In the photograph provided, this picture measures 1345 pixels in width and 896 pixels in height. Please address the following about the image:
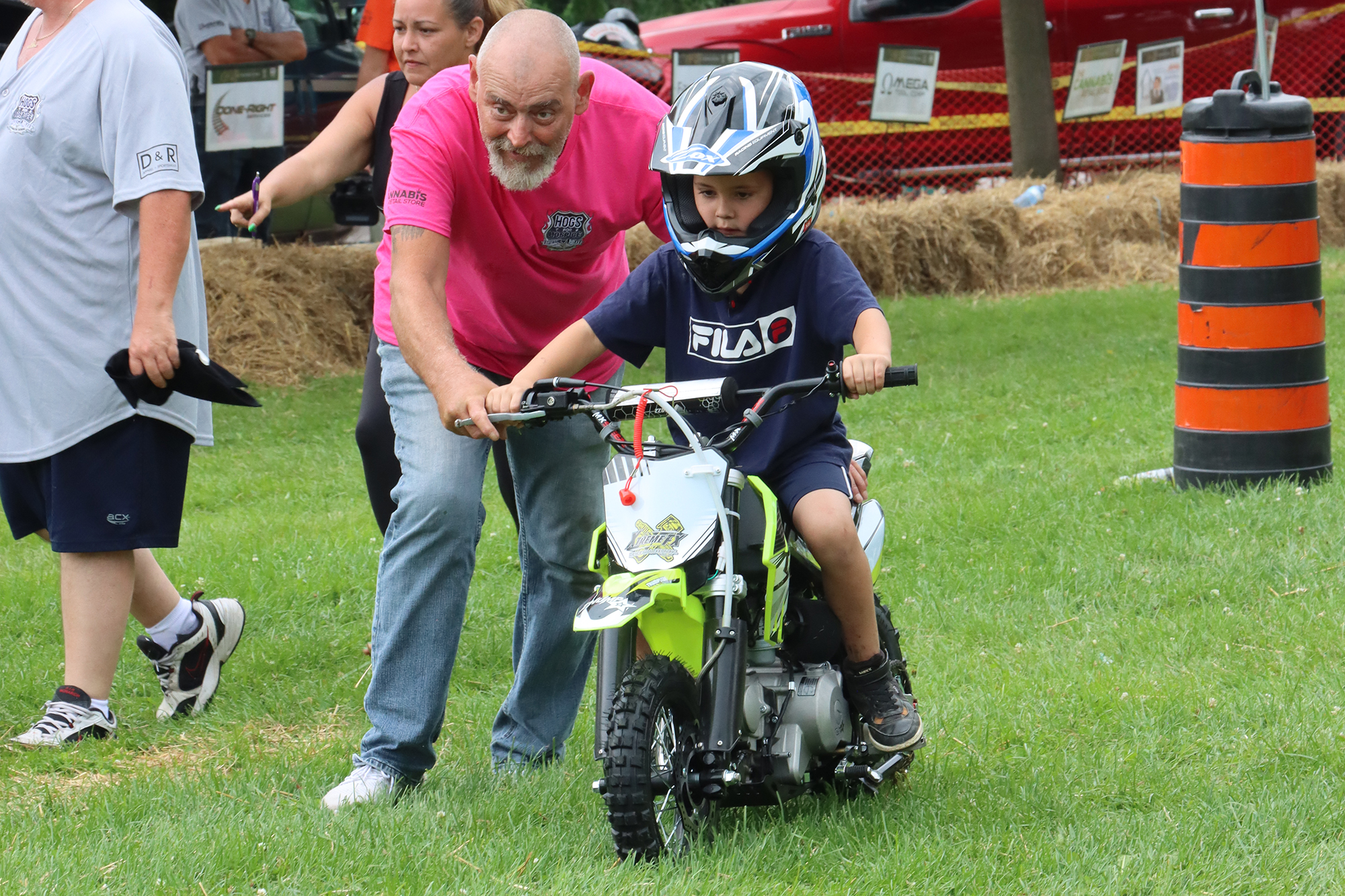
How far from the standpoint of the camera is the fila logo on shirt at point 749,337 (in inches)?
142

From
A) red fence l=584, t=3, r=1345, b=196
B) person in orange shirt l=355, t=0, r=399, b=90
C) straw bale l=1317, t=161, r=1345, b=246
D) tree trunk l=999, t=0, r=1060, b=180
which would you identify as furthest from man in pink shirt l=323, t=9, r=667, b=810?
Result: straw bale l=1317, t=161, r=1345, b=246

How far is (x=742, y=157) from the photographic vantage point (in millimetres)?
3398

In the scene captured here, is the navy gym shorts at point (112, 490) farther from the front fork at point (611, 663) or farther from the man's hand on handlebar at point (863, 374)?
the man's hand on handlebar at point (863, 374)

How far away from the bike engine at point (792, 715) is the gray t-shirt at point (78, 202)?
216cm

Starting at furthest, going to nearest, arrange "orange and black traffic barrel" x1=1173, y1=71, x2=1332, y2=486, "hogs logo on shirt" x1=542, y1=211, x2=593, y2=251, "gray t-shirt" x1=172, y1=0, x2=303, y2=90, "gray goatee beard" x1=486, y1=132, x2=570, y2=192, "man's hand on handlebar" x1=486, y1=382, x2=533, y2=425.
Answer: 1. "gray t-shirt" x1=172, y1=0, x2=303, y2=90
2. "orange and black traffic barrel" x1=1173, y1=71, x2=1332, y2=486
3. "hogs logo on shirt" x1=542, y1=211, x2=593, y2=251
4. "gray goatee beard" x1=486, y1=132, x2=570, y2=192
5. "man's hand on handlebar" x1=486, y1=382, x2=533, y2=425

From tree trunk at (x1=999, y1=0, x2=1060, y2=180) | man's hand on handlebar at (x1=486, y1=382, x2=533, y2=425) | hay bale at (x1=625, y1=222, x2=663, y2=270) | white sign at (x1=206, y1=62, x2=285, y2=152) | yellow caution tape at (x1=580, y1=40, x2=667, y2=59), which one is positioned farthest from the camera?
tree trunk at (x1=999, y1=0, x2=1060, y2=180)

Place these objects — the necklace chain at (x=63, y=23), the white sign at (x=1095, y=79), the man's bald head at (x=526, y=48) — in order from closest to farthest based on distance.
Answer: the man's bald head at (x=526, y=48), the necklace chain at (x=63, y=23), the white sign at (x=1095, y=79)

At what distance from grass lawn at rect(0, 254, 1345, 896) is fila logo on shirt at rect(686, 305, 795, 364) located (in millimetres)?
1095

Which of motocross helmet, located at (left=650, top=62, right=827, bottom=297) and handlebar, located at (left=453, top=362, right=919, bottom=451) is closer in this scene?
handlebar, located at (left=453, top=362, right=919, bottom=451)

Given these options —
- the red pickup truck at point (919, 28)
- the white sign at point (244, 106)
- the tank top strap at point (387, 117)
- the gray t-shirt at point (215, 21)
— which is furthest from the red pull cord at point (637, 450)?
the red pickup truck at point (919, 28)

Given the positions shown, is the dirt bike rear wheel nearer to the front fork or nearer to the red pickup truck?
the front fork

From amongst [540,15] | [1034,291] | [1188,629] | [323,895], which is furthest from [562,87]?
[1034,291]

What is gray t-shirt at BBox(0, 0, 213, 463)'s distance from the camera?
455 cm

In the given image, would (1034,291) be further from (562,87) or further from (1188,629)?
(562,87)
